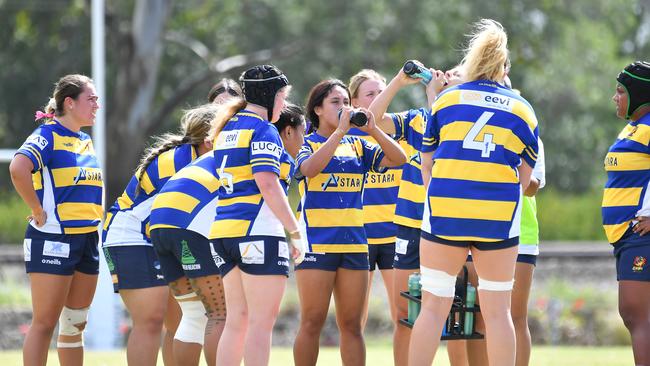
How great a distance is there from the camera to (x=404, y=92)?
74.1 feet

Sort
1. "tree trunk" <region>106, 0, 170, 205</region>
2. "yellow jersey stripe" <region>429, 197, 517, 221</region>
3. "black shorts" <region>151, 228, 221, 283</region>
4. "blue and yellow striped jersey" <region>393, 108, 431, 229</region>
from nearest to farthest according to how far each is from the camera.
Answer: "yellow jersey stripe" <region>429, 197, 517, 221</region>, "black shorts" <region>151, 228, 221, 283</region>, "blue and yellow striped jersey" <region>393, 108, 431, 229</region>, "tree trunk" <region>106, 0, 170, 205</region>

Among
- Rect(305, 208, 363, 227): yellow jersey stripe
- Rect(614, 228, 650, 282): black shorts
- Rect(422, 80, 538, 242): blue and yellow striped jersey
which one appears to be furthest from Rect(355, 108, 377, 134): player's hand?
Rect(614, 228, 650, 282): black shorts

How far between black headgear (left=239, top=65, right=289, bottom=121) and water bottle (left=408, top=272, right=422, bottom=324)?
56.8 inches

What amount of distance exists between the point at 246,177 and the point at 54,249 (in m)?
1.88

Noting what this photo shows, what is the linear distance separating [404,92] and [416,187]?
49.5ft

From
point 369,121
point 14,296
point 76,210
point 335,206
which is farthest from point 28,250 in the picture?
point 14,296

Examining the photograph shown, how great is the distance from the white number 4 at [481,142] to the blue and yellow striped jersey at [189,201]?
1.70 metres

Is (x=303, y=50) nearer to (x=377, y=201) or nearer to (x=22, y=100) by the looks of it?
(x=22, y=100)

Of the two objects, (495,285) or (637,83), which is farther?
(637,83)

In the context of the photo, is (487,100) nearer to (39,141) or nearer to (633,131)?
(633,131)

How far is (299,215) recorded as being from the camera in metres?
7.17

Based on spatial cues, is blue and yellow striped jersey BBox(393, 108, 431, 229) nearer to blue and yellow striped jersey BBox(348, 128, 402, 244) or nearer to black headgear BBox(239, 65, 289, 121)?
blue and yellow striped jersey BBox(348, 128, 402, 244)

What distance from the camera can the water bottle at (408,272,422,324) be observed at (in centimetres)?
663

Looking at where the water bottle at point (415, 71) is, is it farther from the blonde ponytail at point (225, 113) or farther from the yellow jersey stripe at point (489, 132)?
the blonde ponytail at point (225, 113)
